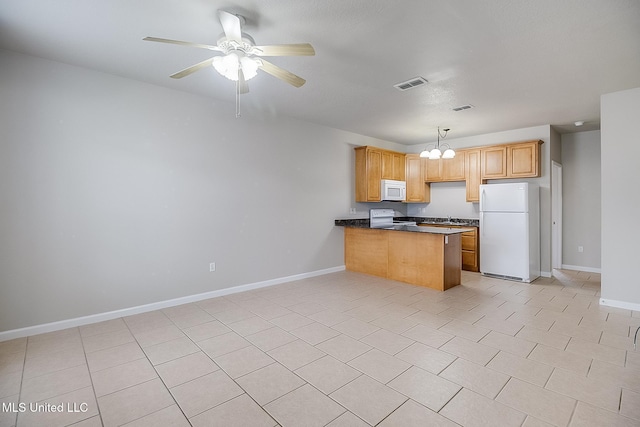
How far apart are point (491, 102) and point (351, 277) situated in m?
3.37

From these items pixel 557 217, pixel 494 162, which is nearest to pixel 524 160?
pixel 494 162

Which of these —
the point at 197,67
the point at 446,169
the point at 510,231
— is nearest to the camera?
the point at 197,67

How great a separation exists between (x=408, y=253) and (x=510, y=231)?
1790 mm

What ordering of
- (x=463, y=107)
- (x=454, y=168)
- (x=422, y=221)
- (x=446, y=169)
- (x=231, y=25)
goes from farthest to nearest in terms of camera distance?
(x=422, y=221) → (x=446, y=169) → (x=454, y=168) → (x=463, y=107) → (x=231, y=25)

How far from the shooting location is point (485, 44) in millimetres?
2586

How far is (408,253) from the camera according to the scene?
4.82 meters

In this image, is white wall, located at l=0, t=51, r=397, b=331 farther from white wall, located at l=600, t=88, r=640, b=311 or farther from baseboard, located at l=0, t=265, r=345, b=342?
white wall, located at l=600, t=88, r=640, b=311

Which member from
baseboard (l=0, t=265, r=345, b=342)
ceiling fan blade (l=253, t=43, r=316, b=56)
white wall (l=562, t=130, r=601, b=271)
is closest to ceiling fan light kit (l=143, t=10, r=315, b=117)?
ceiling fan blade (l=253, t=43, r=316, b=56)

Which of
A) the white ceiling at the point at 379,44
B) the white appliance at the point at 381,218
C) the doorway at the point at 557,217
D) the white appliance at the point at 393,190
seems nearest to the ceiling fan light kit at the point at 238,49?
the white ceiling at the point at 379,44

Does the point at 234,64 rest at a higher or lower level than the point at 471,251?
higher

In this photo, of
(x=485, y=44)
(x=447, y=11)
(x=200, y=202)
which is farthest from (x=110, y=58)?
(x=485, y=44)

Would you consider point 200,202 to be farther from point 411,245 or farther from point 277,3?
point 411,245

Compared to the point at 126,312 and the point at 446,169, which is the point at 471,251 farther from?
the point at 126,312

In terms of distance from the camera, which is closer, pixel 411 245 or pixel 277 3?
pixel 277 3
